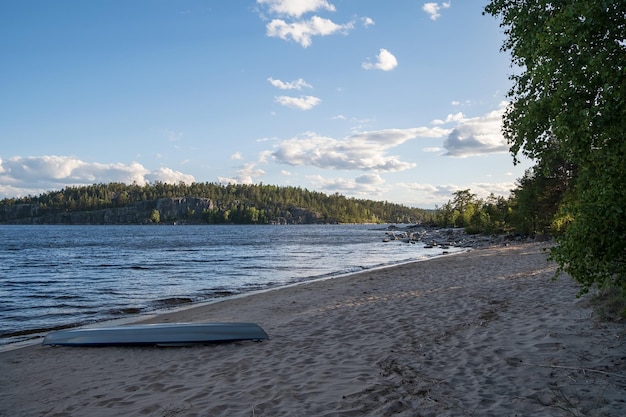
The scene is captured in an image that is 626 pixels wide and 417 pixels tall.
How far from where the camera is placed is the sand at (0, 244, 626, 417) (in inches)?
230

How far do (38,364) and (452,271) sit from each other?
1989 cm

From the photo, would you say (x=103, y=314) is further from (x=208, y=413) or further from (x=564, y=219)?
(x=564, y=219)

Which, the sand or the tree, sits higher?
the tree

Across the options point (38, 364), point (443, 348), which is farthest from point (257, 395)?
point (38, 364)

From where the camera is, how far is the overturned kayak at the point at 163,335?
10.2m

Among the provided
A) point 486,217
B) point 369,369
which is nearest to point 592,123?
point 369,369

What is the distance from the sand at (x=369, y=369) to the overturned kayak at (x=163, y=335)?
0.22 metres

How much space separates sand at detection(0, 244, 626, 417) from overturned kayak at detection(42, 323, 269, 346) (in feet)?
0.71

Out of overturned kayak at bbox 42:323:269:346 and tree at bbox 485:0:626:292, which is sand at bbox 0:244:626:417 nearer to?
overturned kayak at bbox 42:323:269:346

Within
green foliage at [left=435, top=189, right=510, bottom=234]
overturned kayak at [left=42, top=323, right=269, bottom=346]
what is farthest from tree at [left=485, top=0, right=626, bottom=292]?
green foliage at [left=435, top=189, right=510, bottom=234]

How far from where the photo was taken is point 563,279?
15.8 m

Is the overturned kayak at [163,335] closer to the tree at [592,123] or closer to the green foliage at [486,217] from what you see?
the tree at [592,123]

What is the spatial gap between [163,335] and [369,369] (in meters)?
5.56

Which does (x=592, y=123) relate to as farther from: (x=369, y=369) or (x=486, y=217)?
(x=486, y=217)
